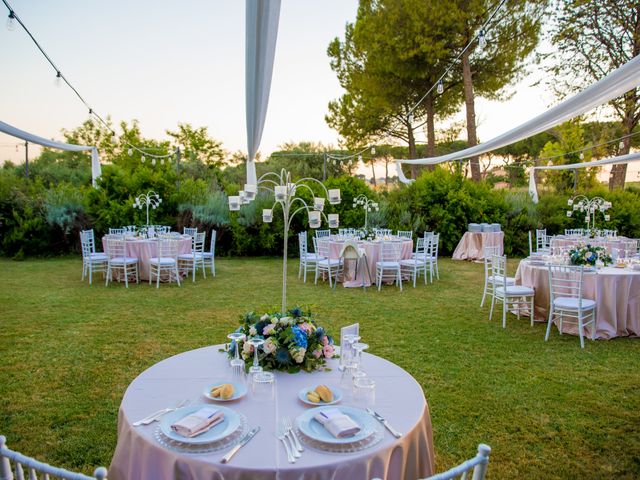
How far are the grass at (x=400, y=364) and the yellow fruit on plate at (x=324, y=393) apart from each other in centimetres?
127

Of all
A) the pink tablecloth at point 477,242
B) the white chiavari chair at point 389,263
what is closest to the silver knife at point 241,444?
the white chiavari chair at point 389,263

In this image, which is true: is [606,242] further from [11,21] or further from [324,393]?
[11,21]

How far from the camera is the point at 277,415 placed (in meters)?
1.92

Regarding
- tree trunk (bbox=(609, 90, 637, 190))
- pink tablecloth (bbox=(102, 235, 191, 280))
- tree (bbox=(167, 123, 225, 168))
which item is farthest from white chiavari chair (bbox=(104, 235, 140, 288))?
tree (bbox=(167, 123, 225, 168))

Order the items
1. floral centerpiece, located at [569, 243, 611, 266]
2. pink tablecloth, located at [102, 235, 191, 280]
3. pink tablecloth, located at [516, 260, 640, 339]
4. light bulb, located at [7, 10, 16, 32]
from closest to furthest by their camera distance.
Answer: light bulb, located at [7, 10, 16, 32] < pink tablecloth, located at [516, 260, 640, 339] < floral centerpiece, located at [569, 243, 611, 266] < pink tablecloth, located at [102, 235, 191, 280]

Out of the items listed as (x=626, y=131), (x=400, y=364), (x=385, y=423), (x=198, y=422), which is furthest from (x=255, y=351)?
(x=626, y=131)

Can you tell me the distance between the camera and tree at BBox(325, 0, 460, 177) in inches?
542

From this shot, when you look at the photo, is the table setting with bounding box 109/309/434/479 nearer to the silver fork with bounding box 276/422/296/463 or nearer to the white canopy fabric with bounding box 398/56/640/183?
the silver fork with bounding box 276/422/296/463

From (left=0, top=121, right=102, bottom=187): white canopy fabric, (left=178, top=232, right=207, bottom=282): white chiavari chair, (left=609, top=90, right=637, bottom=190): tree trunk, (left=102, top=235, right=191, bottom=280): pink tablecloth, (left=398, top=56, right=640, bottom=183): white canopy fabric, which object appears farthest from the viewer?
(left=609, top=90, right=637, bottom=190): tree trunk

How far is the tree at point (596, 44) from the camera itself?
14633mm

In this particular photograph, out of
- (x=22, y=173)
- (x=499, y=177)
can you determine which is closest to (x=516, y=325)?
(x=22, y=173)

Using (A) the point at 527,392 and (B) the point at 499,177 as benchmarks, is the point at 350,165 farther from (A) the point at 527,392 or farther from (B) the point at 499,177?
(A) the point at 527,392

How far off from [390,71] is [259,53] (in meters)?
14.4

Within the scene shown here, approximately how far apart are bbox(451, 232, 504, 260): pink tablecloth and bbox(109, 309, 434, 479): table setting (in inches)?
387
